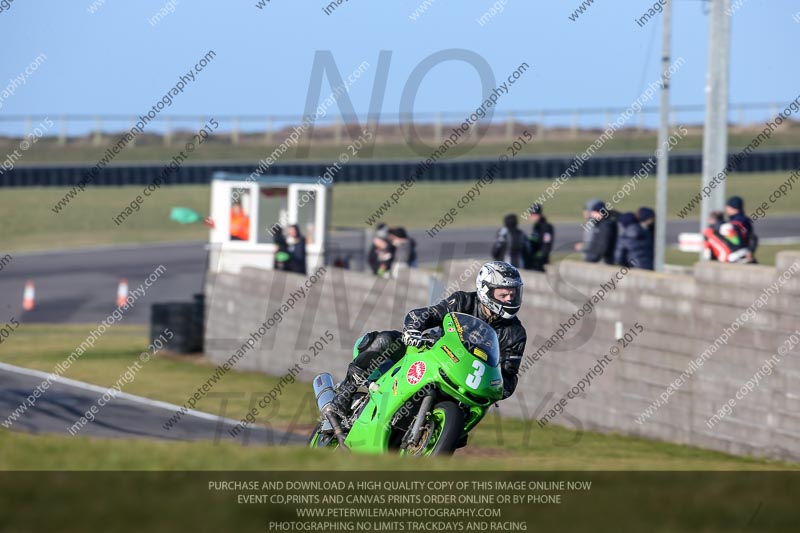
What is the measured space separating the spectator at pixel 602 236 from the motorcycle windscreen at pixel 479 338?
8728 mm

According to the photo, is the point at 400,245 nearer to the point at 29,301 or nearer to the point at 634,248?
the point at 634,248

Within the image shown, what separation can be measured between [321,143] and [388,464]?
51.5 metres

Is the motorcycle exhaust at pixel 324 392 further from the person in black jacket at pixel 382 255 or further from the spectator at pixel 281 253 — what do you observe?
the spectator at pixel 281 253

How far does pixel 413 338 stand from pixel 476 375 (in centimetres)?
58

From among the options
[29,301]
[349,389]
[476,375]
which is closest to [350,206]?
[29,301]

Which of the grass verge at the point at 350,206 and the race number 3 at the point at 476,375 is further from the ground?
the grass verge at the point at 350,206

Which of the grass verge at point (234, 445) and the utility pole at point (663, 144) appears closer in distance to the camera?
the grass verge at point (234, 445)

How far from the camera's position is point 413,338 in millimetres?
8977

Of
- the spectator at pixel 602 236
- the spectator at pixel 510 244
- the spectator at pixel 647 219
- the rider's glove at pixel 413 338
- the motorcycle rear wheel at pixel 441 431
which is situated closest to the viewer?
the motorcycle rear wheel at pixel 441 431

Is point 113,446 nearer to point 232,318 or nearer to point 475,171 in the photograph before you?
point 232,318

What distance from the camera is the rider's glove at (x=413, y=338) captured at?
8.95 metres

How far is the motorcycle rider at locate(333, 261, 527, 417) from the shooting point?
30.0 feet

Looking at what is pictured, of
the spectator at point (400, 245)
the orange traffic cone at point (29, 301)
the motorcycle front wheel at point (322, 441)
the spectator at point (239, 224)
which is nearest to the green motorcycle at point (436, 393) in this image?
the motorcycle front wheel at point (322, 441)

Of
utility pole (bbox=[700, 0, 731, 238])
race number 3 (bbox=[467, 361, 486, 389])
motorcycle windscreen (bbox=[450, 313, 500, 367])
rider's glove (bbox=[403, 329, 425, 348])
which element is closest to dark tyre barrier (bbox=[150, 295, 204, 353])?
utility pole (bbox=[700, 0, 731, 238])
